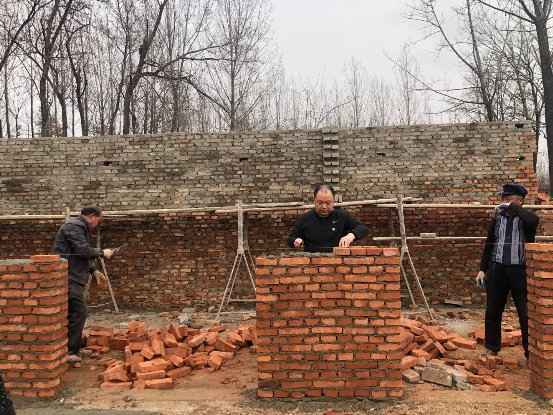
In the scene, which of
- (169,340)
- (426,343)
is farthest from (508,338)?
(169,340)

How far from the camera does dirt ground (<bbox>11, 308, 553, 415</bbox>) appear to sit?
141 inches

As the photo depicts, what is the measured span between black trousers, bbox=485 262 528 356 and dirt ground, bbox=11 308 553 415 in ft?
→ 1.72

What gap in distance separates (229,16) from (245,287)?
39.9ft

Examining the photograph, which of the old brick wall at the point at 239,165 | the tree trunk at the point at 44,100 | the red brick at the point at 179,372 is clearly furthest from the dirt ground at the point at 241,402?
the tree trunk at the point at 44,100

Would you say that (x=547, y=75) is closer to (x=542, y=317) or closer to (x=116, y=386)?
(x=542, y=317)

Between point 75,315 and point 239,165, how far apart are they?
405cm

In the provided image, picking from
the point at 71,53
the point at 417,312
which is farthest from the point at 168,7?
the point at 417,312

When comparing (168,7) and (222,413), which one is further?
(168,7)

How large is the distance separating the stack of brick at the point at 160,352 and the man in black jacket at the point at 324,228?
5.31ft

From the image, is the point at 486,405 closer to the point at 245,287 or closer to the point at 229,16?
the point at 245,287

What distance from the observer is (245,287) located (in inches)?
322

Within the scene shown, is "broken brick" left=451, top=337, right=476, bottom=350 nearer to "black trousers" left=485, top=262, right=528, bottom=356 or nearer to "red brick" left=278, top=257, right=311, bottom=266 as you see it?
"black trousers" left=485, top=262, right=528, bottom=356

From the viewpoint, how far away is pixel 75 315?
16.6 ft

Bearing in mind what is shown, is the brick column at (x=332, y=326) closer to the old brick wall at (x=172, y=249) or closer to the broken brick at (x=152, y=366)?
the broken brick at (x=152, y=366)
